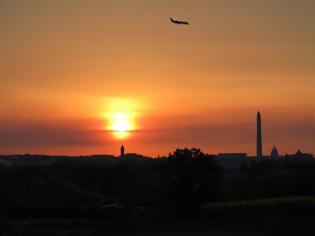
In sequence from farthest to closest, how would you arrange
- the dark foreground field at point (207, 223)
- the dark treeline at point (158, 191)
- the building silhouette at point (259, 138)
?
the building silhouette at point (259, 138) < the dark treeline at point (158, 191) < the dark foreground field at point (207, 223)

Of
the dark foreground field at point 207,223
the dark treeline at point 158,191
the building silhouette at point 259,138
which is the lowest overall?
the dark foreground field at point 207,223

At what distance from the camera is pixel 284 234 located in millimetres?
26906

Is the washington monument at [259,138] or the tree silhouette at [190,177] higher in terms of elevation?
the washington monument at [259,138]

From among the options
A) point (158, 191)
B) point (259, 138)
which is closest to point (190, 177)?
point (158, 191)

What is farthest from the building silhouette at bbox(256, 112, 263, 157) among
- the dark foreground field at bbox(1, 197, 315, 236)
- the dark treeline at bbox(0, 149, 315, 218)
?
the dark foreground field at bbox(1, 197, 315, 236)

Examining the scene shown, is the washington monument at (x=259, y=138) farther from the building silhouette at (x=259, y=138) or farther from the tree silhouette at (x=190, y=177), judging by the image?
the tree silhouette at (x=190, y=177)

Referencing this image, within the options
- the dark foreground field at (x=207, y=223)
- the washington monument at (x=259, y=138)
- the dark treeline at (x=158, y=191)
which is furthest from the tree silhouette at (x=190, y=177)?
the washington monument at (x=259, y=138)

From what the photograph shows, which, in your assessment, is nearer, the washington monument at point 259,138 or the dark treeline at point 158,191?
the dark treeline at point 158,191

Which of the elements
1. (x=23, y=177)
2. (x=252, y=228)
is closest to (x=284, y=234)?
(x=252, y=228)

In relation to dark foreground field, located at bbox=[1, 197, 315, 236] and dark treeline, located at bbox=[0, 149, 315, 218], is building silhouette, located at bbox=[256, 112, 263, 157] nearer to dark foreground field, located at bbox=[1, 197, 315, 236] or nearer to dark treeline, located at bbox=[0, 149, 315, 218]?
dark treeline, located at bbox=[0, 149, 315, 218]

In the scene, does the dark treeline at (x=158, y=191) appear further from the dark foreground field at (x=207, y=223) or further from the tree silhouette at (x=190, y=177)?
the dark foreground field at (x=207, y=223)

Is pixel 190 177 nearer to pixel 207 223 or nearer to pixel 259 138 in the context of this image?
pixel 207 223

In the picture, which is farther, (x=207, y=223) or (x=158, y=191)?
(x=158, y=191)

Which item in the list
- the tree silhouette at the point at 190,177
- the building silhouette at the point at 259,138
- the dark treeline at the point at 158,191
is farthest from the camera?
the building silhouette at the point at 259,138
